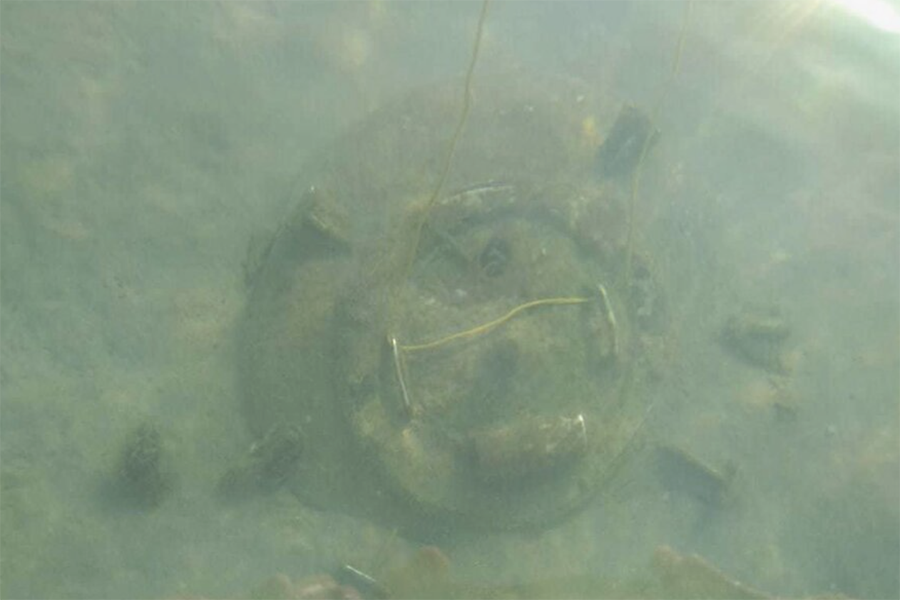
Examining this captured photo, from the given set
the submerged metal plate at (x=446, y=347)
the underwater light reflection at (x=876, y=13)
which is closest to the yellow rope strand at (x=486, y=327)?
the submerged metal plate at (x=446, y=347)

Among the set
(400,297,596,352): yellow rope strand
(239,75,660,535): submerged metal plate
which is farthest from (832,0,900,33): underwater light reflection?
(400,297,596,352): yellow rope strand

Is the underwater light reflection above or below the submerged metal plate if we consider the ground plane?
above

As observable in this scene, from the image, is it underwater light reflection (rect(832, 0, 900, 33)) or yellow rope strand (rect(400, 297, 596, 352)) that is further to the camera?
underwater light reflection (rect(832, 0, 900, 33))

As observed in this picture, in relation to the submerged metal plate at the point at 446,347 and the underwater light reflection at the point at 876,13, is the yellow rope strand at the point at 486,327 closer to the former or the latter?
the submerged metal plate at the point at 446,347

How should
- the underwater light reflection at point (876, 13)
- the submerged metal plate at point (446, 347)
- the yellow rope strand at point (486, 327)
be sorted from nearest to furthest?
the submerged metal plate at point (446, 347) < the yellow rope strand at point (486, 327) < the underwater light reflection at point (876, 13)

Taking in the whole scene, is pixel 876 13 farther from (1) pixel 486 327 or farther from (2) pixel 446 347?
(2) pixel 446 347

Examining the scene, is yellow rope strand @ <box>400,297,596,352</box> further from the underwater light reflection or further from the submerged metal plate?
the underwater light reflection

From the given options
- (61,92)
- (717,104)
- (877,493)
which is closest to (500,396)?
(877,493)

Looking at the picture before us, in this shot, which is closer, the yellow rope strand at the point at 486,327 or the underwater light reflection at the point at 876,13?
the yellow rope strand at the point at 486,327
